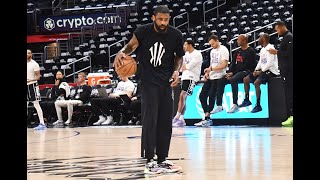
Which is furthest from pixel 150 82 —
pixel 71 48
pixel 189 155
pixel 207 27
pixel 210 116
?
pixel 71 48

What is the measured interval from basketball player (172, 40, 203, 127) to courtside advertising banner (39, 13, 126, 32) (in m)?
17.2

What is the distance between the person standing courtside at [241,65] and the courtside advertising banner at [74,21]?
57.7ft

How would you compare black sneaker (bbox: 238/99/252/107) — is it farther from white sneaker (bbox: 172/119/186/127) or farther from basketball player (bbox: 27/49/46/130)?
Result: basketball player (bbox: 27/49/46/130)

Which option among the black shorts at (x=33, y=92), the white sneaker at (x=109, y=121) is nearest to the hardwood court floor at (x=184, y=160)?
the black shorts at (x=33, y=92)

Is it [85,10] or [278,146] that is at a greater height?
[85,10]

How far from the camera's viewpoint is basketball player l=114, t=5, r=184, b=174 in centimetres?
622

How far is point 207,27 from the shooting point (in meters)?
27.5

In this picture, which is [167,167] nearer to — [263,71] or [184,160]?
[184,160]

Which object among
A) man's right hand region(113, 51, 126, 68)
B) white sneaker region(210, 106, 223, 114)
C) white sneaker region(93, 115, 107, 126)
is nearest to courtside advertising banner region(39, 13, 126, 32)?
white sneaker region(93, 115, 107, 126)

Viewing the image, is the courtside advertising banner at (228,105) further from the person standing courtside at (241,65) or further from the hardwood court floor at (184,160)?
the hardwood court floor at (184,160)
